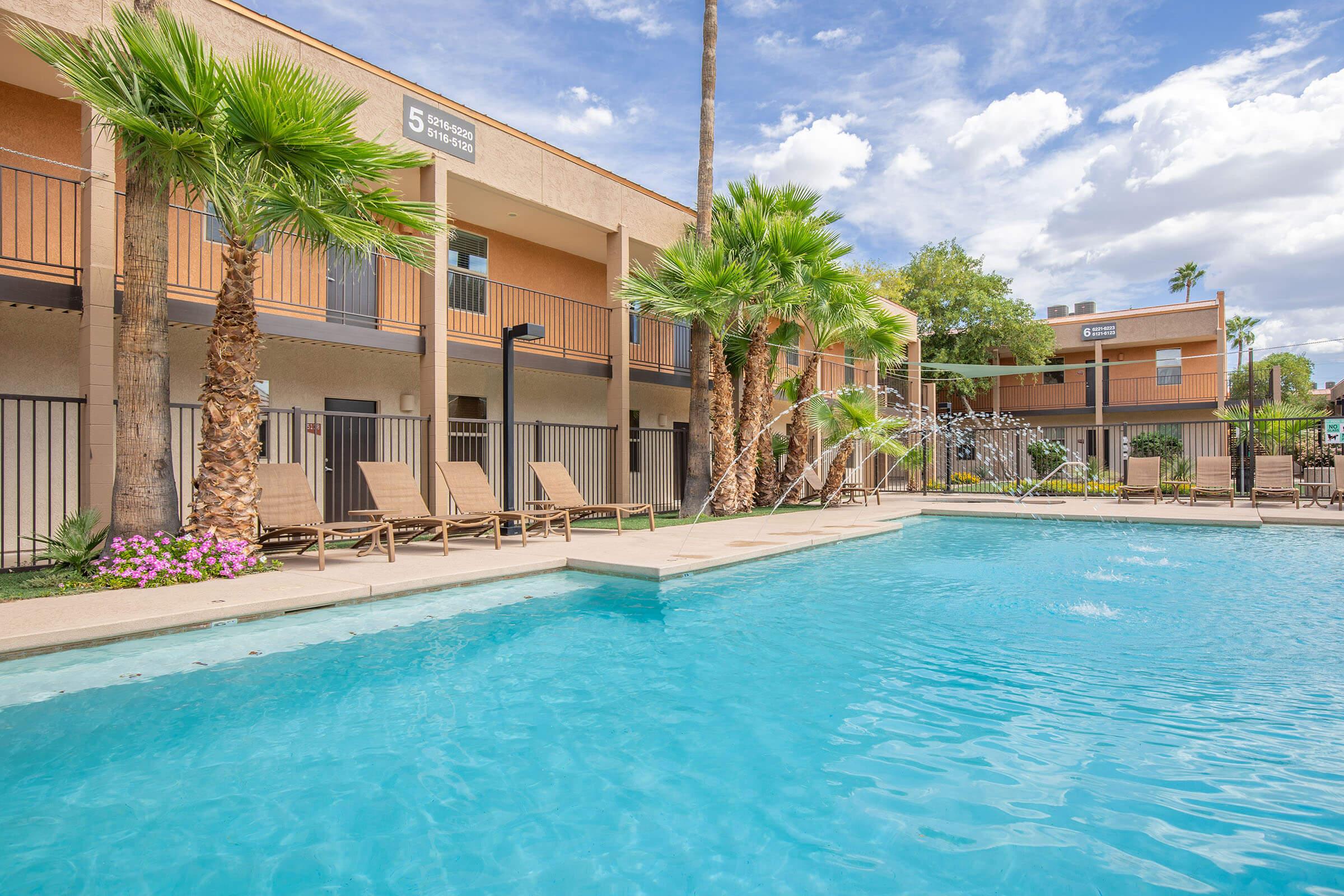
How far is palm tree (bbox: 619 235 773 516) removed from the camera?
11.9 m

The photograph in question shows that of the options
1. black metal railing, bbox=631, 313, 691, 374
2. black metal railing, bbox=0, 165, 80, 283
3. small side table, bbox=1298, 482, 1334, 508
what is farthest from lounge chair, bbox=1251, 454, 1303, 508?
black metal railing, bbox=0, 165, 80, 283

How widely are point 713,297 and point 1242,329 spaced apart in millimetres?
49395

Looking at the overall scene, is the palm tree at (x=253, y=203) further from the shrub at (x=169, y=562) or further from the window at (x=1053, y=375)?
the window at (x=1053, y=375)

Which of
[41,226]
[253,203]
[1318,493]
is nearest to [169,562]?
[253,203]

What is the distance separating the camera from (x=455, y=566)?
279 inches

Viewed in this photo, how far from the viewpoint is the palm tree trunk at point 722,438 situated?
13125 mm

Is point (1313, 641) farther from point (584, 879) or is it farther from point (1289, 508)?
point (1289, 508)

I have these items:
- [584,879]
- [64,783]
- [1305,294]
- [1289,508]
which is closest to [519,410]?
[64,783]

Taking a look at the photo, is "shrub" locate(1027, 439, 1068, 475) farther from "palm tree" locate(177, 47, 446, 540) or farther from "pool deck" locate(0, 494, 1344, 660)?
"palm tree" locate(177, 47, 446, 540)

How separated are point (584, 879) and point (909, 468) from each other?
20.7 meters

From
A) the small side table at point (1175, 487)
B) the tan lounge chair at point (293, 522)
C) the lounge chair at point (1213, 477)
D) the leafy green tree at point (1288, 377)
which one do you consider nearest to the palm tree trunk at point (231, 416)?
the tan lounge chair at point (293, 522)

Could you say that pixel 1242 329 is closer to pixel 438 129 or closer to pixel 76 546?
pixel 438 129

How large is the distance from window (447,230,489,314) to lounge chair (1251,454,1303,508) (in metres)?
16.0

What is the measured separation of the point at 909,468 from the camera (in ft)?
70.9
